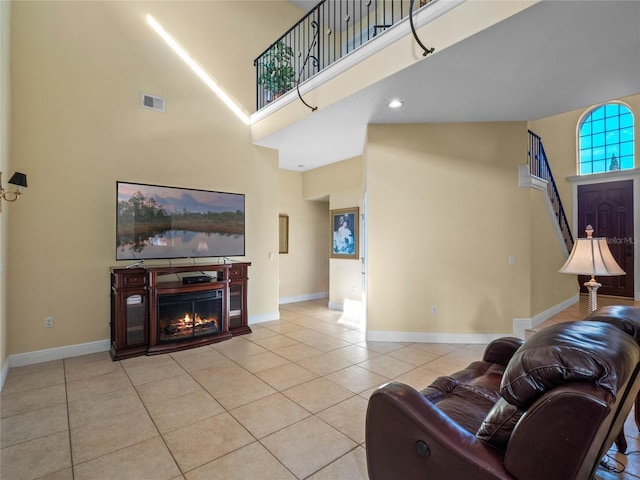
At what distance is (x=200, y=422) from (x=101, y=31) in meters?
4.77

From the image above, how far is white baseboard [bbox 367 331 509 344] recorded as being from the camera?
4.24 meters

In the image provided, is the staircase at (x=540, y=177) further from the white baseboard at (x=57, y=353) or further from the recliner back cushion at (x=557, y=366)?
the white baseboard at (x=57, y=353)

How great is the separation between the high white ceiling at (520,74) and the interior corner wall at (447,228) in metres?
0.34

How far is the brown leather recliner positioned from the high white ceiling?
7.60ft

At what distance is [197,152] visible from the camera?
4688mm

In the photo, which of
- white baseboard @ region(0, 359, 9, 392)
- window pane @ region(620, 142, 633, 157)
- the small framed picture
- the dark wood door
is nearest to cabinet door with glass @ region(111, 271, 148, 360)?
white baseboard @ region(0, 359, 9, 392)

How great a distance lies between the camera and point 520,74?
3004mm

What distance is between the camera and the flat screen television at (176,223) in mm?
3889

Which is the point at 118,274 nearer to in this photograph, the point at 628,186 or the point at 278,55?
the point at 278,55

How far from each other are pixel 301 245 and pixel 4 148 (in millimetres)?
5152

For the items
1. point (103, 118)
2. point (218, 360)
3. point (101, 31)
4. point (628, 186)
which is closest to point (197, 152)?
point (103, 118)

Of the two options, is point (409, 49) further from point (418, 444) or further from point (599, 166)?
point (599, 166)

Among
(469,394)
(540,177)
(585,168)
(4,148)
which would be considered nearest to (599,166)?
(585,168)

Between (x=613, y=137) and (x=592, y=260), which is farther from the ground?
(x=613, y=137)
